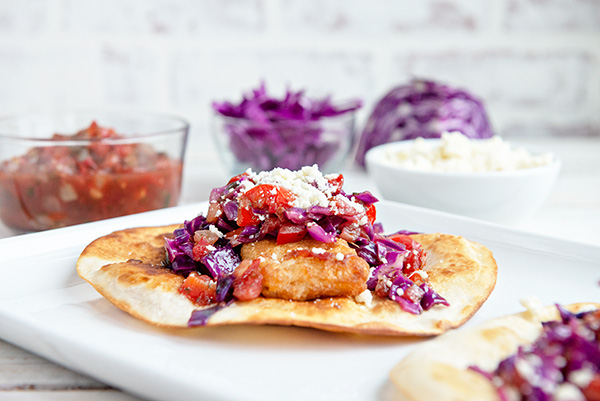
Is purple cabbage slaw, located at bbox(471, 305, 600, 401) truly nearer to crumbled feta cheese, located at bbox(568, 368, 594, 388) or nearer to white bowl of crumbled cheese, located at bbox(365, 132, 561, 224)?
crumbled feta cheese, located at bbox(568, 368, 594, 388)

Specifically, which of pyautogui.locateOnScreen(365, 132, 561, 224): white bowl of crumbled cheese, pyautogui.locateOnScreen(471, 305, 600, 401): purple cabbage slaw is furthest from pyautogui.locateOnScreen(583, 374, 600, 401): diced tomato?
pyautogui.locateOnScreen(365, 132, 561, 224): white bowl of crumbled cheese

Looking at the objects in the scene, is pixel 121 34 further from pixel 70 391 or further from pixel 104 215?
pixel 70 391

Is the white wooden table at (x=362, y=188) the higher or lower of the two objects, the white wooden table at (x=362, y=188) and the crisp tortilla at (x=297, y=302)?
the lower

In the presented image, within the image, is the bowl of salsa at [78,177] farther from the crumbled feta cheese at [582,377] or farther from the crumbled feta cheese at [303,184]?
the crumbled feta cheese at [582,377]

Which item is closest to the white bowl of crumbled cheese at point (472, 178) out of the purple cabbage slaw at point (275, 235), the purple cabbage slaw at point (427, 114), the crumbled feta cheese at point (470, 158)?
the crumbled feta cheese at point (470, 158)

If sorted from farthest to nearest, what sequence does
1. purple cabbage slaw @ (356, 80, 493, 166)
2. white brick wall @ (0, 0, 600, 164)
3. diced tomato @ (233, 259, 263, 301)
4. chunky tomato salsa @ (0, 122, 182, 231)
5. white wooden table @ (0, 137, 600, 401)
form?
white brick wall @ (0, 0, 600, 164)
purple cabbage slaw @ (356, 80, 493, 166)
chunky tomato salsa @ (0, 122, 182, 231)
diced tomato @ (233, 259, 263, 301)
white wooden table @ (0, 137, 600, 401)

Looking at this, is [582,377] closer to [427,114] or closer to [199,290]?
[199,290]

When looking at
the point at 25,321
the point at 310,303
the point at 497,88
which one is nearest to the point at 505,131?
the point at 497,88
